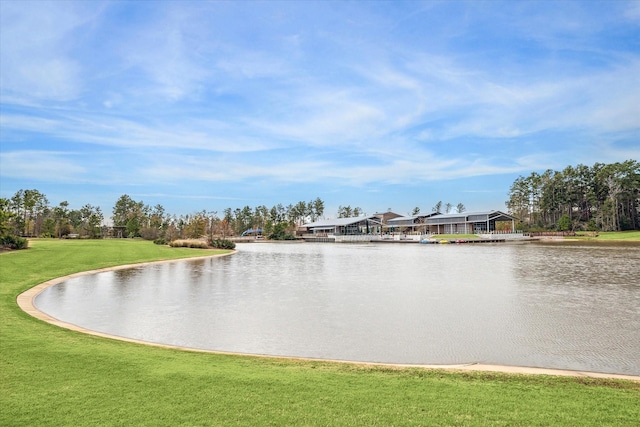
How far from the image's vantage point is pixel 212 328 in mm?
8562

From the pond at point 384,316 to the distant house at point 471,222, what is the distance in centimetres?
5711

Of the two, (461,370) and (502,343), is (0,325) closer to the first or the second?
(461,370)

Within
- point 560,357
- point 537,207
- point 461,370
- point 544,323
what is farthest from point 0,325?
point 537,207

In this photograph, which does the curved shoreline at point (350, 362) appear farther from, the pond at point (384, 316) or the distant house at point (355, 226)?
the distant house at point (355, 226)

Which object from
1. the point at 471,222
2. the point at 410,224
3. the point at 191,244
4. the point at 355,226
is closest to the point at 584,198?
the point at 471,222

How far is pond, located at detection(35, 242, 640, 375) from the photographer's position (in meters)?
6.84

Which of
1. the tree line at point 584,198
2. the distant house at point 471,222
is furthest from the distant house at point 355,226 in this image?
the tree line at point 584,198

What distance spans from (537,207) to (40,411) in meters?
93.9

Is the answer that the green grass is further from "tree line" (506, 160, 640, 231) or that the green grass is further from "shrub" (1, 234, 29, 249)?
"tree line" (506, 160, 640, 231)

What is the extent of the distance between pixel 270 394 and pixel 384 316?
587 cm

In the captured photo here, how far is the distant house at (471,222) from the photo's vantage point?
Answer: 71125 millimetres

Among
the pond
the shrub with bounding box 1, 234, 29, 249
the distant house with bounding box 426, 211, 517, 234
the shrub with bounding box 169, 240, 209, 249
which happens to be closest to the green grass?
the pond

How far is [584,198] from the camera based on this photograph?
250 feet

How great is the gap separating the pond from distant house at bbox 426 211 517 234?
5711 centimetres
